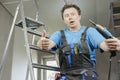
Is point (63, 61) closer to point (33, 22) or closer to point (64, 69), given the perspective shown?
point (64, 69)

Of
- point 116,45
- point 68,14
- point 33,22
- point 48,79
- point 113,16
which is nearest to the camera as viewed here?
point 116,45

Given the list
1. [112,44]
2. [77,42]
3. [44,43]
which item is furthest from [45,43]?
[112,44]

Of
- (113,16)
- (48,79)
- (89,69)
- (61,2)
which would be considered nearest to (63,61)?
(89,69)

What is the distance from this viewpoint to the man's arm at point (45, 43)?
5.28 feet

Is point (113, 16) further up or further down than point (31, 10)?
further down

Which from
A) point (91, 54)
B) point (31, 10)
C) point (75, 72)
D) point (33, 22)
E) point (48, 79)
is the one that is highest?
point (31, 10)

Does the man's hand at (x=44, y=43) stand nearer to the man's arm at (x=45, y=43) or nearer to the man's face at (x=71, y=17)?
the man's arm at (x=45, y=43)

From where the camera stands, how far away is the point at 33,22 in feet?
6.95

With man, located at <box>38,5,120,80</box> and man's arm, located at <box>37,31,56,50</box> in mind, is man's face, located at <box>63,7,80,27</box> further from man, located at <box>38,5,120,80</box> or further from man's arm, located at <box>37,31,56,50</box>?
man's arm, located at <box>37,31,56,50</box>

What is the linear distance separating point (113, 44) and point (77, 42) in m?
0.28

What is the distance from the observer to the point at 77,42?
158 cm

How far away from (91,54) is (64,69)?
0.21 metres

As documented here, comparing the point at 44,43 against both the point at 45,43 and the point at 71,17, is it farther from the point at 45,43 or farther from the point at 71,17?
the point at 71,17

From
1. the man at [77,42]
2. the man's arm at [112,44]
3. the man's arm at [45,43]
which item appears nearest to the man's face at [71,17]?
the man at [77,42]
